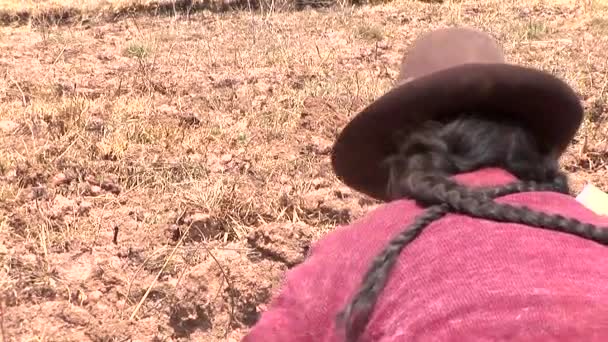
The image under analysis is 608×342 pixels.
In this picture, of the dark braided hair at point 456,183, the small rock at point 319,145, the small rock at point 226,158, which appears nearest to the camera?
the dark braided hair at point 456,183

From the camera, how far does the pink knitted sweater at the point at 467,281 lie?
4.19 ft

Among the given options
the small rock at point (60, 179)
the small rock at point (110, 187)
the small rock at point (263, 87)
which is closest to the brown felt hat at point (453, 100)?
the small rock at point (110, 187)

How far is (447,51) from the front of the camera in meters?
1.86

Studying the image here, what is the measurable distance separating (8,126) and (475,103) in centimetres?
303

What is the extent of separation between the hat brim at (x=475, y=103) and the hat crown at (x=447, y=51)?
131 mm

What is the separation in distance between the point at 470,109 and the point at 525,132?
0.11 meters

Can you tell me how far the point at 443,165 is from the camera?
160cm

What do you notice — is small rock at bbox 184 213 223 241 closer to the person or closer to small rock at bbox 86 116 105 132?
small rock at bbox 86 116 105 132

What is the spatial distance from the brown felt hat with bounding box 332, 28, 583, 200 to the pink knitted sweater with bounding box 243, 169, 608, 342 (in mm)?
144

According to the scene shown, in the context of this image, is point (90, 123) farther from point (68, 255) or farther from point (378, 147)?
point (378, 147)

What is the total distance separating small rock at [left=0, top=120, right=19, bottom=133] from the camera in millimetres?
4168

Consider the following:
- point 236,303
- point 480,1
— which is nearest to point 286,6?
point 480,1

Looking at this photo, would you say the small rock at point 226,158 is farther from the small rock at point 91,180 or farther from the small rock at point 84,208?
the small rock at point 84,208

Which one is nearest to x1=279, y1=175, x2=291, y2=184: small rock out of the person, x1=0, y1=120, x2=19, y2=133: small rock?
x1=0, y1=120, x2=19, y2=133: small rock
